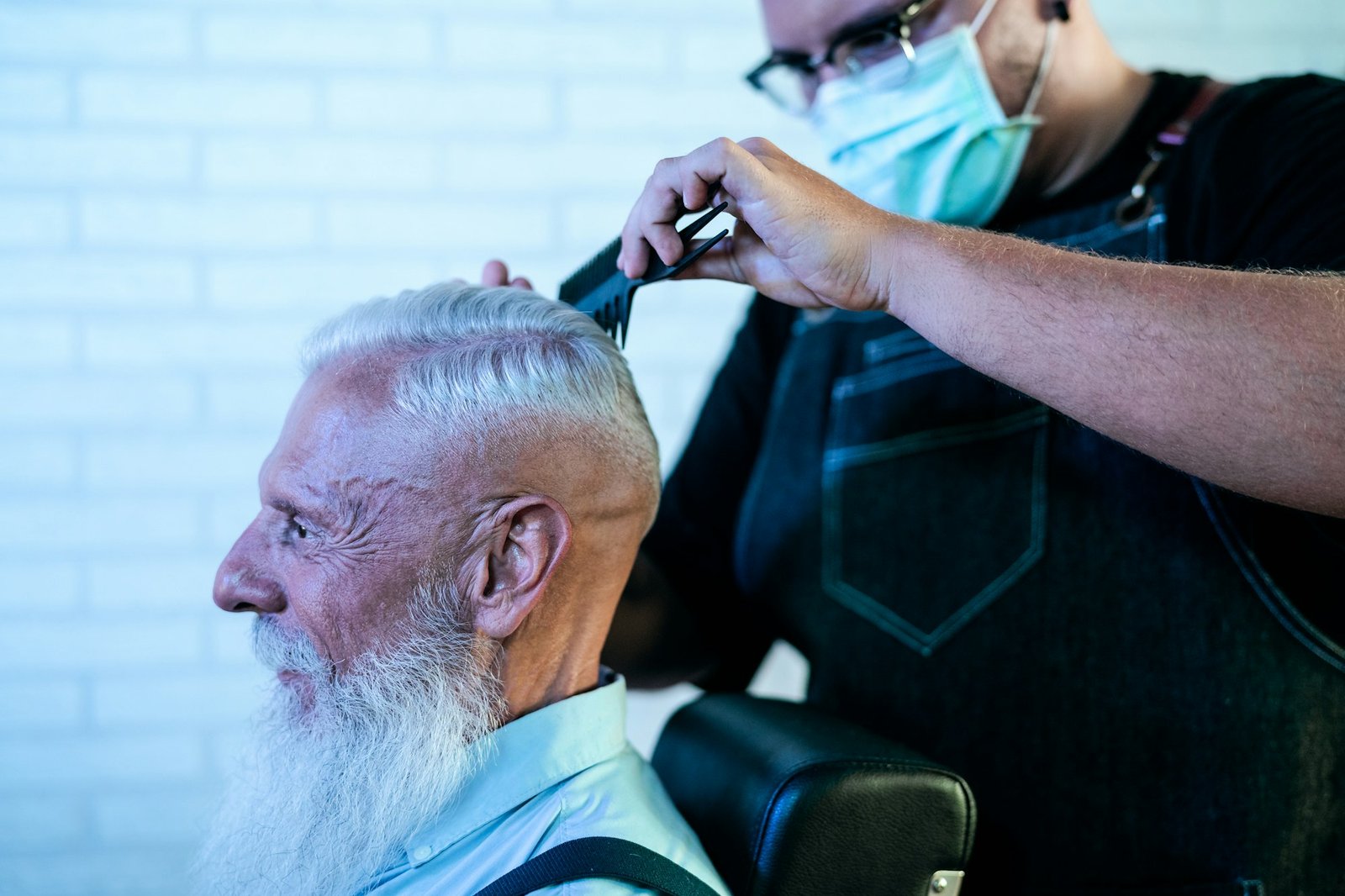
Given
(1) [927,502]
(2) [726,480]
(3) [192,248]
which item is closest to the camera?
(1) [927,502]

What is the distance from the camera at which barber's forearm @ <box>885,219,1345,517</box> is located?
2.56 feet

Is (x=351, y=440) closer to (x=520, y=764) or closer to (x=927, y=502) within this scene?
(x=520, y=764)

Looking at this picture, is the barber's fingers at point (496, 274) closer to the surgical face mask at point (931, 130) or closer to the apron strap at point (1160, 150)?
the surgical face mask at point (931, 130)

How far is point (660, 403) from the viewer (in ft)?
7.88

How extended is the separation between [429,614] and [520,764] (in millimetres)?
184

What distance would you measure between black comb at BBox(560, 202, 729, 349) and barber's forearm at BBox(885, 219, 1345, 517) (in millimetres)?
233

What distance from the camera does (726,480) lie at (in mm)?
1756

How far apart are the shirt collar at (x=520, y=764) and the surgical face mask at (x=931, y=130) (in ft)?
2.65

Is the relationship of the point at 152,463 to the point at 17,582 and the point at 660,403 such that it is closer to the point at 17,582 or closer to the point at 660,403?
the point at 17,582

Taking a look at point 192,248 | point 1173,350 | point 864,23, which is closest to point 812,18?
point 864,23

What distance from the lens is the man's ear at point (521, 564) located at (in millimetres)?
1075

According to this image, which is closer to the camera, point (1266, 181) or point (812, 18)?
point (1266, 181)

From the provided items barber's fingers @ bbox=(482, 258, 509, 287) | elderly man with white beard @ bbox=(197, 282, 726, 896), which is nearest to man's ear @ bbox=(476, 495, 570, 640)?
elderly man with white beard @ bbox=(197, 282, 726, 896)

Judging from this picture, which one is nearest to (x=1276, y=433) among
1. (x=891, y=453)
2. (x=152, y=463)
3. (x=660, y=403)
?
(x=891, y=453)
